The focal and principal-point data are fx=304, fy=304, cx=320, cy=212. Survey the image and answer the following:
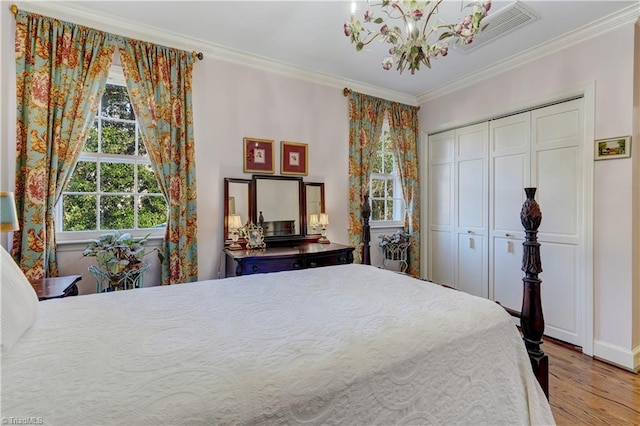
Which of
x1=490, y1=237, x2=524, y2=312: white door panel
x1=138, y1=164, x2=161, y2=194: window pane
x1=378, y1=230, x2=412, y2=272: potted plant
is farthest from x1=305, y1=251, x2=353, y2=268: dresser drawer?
x1=490, y1=237, x2=524, y2=312: white door panel

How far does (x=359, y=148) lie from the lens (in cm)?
391

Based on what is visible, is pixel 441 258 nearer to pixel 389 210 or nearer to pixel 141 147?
pixel 389 210

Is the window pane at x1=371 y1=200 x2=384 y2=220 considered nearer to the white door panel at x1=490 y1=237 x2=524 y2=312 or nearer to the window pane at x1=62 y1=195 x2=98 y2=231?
the white door panel at x1=490 y1=237 x2=524 y2=312

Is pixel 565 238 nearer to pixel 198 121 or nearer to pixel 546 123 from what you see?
pixel 546 123

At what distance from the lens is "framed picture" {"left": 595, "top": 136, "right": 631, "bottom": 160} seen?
2.45m

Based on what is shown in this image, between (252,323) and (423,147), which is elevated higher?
(423,147)

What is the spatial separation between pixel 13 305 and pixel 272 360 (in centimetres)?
88

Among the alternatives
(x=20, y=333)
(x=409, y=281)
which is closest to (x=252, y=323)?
(x=20, y=333)

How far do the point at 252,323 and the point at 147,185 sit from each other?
233 centimetres

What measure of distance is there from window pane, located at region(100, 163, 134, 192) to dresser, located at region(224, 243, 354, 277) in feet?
3.58

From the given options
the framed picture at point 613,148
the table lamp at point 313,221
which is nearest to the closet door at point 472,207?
the framed picture at point 613,148

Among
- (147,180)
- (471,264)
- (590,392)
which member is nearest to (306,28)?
(147,180)

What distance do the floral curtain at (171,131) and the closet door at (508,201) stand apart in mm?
3256

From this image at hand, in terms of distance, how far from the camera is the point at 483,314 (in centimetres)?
131
